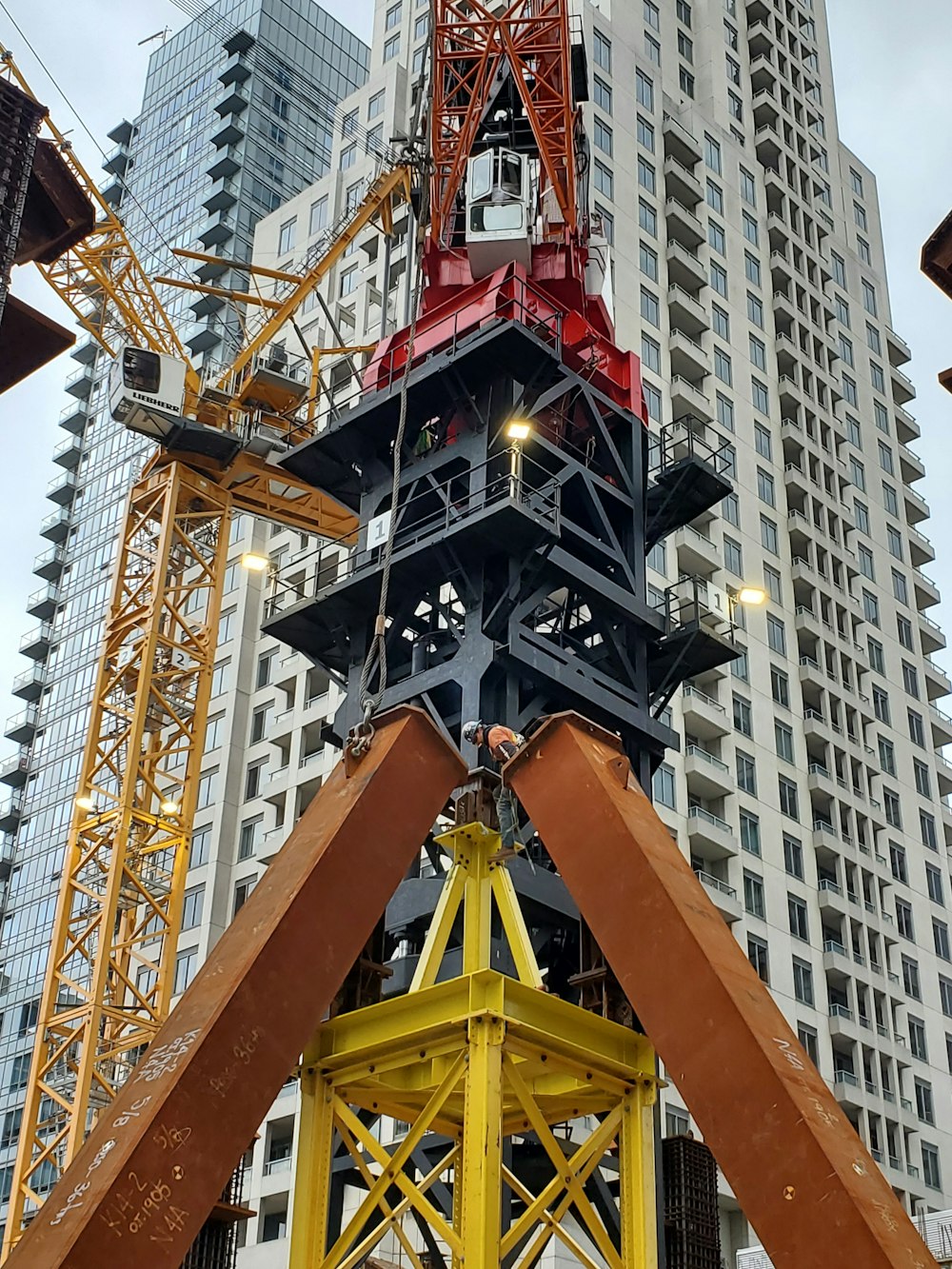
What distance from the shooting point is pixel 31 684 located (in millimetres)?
108250

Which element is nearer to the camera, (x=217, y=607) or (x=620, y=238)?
(x=217, y=607)

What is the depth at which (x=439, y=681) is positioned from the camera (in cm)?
2547

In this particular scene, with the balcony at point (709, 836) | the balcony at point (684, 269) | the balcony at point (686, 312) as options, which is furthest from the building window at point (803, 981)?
the balcony at point (684, 269)

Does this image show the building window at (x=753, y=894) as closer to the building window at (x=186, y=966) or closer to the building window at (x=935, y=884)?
the building window at (x=935, y=884)

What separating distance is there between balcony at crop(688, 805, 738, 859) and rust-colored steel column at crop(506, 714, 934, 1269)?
43.7 m

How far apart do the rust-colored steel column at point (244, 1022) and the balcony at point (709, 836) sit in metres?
44.2

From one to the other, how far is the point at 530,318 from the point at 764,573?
152ft

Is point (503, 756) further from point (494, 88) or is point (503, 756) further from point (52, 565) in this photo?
point (52, 565)

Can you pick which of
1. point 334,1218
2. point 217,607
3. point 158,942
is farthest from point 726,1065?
point 158,942

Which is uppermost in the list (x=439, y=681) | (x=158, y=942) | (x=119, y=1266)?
(x=158, y=942)

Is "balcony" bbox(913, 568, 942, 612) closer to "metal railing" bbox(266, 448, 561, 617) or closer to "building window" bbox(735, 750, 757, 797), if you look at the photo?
"building window" bbox(735, 750, 757, 797)

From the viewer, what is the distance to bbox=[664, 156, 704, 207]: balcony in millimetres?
79188

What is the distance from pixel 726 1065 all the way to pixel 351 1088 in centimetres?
474

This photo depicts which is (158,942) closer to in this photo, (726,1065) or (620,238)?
(620,238)
